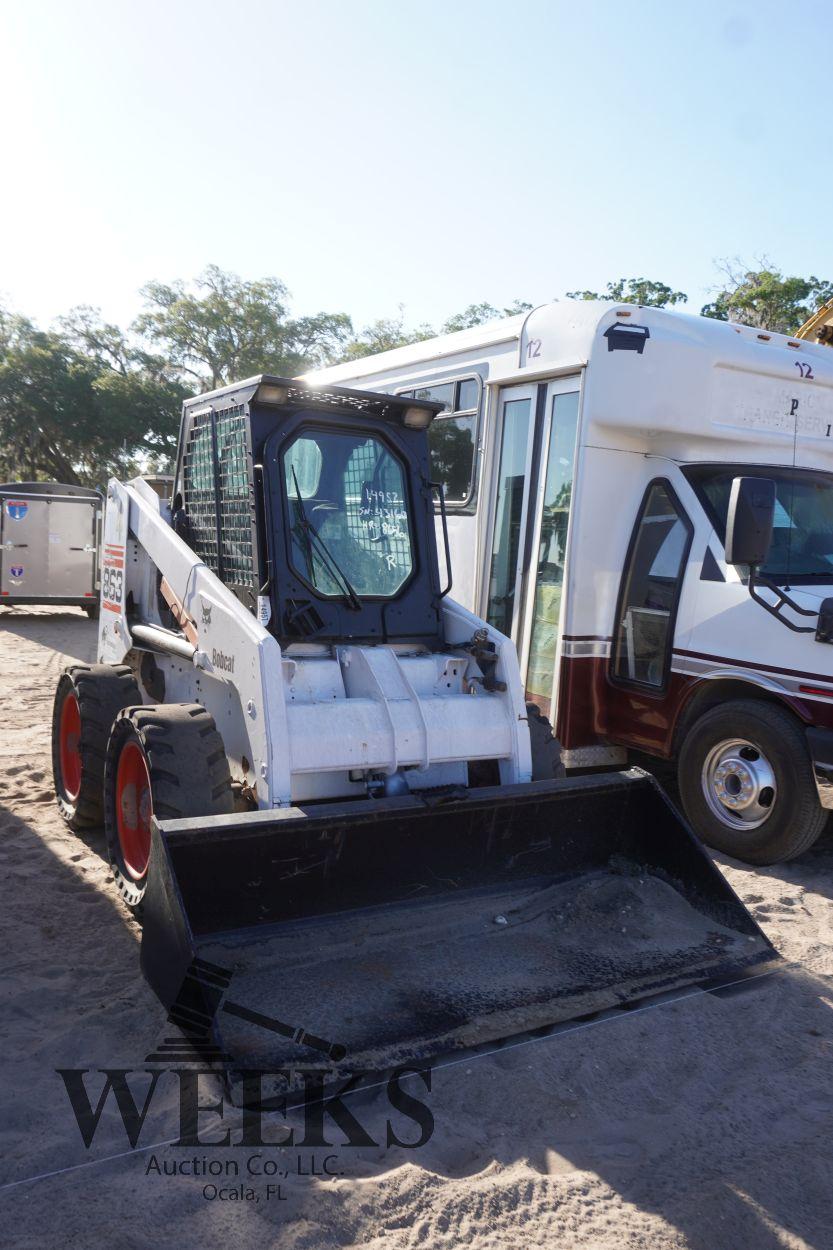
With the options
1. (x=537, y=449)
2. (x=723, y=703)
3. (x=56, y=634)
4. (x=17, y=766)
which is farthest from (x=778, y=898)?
(x=56, y=634)

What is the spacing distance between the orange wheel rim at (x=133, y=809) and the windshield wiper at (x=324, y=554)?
1.22 m

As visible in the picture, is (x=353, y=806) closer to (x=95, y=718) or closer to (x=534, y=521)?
(x=95, y=718)

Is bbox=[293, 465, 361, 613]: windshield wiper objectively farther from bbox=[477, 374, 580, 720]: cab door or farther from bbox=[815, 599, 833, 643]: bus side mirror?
bbox=[815, 599, 833, 643]: bus side mirror

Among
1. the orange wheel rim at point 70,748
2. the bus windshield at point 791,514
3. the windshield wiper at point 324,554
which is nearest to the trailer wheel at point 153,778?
the windshield wiper at point 324,554

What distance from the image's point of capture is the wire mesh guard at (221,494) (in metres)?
4.82

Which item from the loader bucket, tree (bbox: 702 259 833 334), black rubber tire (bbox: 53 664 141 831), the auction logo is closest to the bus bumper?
the loader bucket

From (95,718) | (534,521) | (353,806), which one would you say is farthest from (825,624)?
(95,718)

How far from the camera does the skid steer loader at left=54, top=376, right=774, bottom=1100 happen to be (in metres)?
3.66

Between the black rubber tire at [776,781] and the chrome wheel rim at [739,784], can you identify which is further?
the chrome wheel rim at [739,784]

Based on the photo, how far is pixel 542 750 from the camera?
486 centimetres

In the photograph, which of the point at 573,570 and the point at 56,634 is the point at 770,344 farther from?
the point at 56,634

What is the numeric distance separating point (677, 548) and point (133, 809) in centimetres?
367

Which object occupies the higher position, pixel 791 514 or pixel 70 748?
pixel 791 514

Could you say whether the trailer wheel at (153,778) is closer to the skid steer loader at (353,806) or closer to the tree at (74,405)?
the skid steer loader at (353,806)
